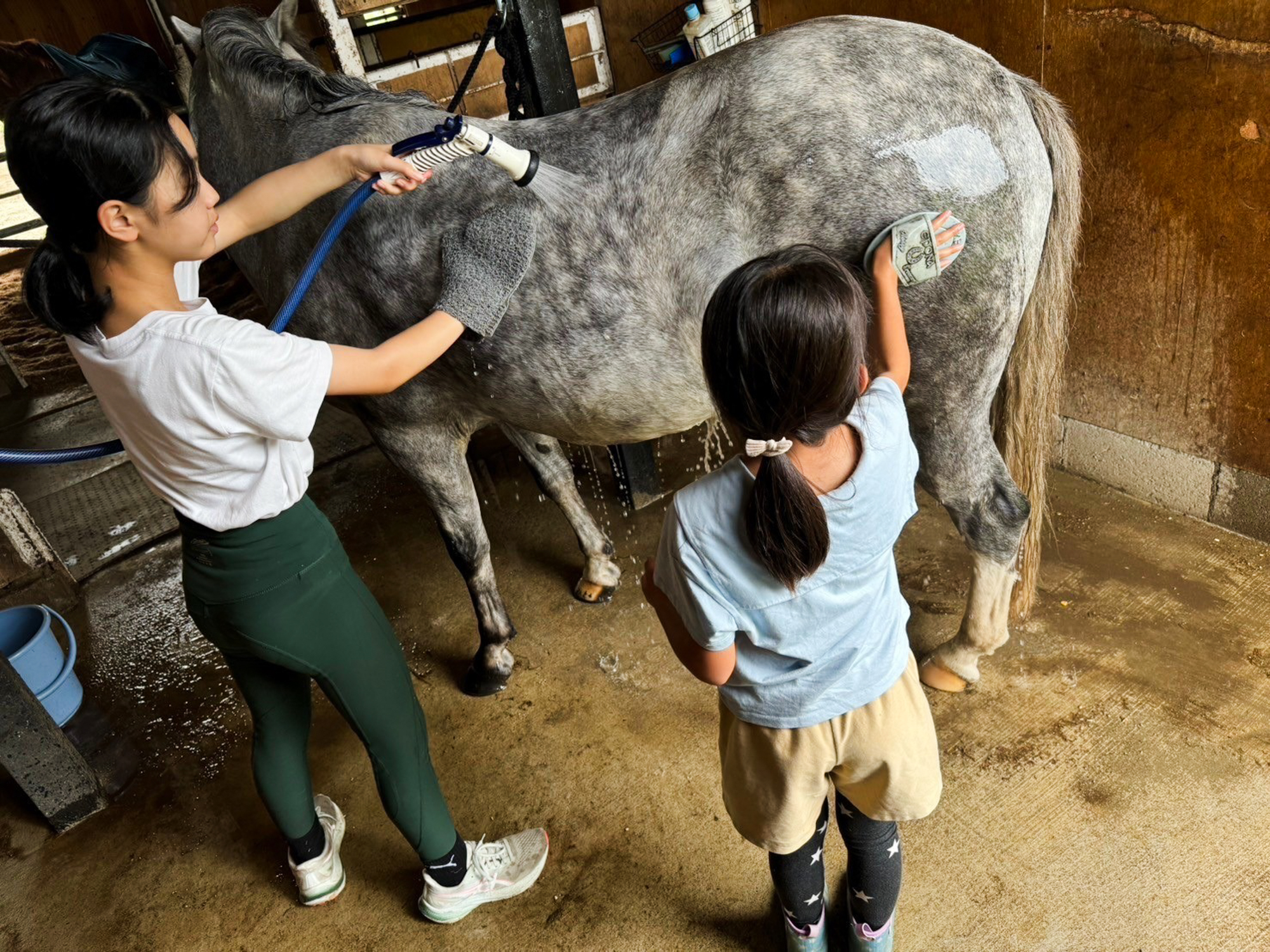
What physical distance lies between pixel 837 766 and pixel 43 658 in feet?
7.95

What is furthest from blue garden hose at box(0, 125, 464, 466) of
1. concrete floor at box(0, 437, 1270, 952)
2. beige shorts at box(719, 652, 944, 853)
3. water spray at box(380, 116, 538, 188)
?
concrete floor at box(0, 437, 1270, 952)

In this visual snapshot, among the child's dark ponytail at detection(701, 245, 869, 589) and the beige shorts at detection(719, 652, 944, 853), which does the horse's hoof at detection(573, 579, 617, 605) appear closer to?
the beige shorts at detection(719, 652, 944, 853)

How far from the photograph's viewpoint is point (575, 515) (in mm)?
2848

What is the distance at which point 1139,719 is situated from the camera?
2002 millimetres

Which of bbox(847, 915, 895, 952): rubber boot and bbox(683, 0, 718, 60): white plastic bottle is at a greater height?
bbox(683, 0, 718, 60): white plastic bottle

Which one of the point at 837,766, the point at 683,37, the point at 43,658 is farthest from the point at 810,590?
the point at 683,37

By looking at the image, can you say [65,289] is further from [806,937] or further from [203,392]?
[806,937]

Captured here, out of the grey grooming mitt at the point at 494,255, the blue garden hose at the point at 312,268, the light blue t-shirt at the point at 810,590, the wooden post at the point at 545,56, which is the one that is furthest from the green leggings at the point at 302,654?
the wooden post at the point at 545,56

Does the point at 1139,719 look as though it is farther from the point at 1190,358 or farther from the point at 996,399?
the point at 1190,358

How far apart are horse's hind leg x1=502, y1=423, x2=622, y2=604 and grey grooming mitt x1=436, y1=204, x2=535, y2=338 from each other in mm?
1019

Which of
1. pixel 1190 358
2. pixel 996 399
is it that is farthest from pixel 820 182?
pixel 1190 358

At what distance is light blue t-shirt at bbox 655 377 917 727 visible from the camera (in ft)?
3.55

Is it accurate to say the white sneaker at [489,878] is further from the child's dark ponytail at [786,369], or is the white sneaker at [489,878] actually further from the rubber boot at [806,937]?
the child's dark ponytail at [786,369]

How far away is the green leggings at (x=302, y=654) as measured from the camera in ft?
4.63
